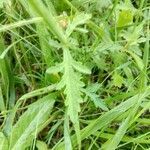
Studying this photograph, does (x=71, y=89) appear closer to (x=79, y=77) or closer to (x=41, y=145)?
(x=79, y=77)

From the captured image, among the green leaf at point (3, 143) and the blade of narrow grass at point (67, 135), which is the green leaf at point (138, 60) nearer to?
the blade of narrow grass at point (67, 135)

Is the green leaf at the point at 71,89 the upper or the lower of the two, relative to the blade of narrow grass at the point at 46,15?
lower

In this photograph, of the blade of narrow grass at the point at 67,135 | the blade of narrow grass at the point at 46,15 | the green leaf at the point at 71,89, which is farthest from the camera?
the blade of narrow grass at the point at 67,135

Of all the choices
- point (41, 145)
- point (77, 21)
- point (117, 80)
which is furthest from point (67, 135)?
point (77, 21)

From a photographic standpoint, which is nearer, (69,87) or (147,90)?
(69,87)

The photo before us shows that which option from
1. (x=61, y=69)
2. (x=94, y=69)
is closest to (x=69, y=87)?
(x=61, y=69)

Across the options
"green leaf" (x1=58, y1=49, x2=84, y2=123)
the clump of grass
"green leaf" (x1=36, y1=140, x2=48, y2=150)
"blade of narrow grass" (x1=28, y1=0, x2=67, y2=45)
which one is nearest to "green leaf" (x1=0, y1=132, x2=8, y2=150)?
the clump of grass

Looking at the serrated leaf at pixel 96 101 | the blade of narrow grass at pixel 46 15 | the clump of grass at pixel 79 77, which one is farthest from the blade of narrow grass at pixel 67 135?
the blade of narrow grass at pixel 46 15

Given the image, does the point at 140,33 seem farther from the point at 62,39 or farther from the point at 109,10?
the point at 62,39
